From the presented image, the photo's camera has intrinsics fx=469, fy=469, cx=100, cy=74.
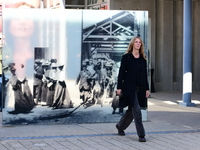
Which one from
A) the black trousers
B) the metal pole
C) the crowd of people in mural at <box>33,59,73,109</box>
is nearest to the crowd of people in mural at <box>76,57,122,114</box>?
the crowd of people in mural at <box>33,59,73,109</box>

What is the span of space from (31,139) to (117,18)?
328 cm

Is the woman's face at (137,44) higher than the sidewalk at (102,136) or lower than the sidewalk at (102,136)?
higher

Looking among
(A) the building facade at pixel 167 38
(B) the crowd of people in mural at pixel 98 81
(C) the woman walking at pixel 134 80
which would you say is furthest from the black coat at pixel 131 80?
(A) the building facade at pixel 167 38

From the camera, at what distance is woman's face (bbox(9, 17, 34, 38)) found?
947 centimetres

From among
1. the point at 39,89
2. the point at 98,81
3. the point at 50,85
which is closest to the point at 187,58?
the point at 98,81

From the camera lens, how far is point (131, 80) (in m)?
8.09

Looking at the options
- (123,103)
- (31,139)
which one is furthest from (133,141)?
(31,139)

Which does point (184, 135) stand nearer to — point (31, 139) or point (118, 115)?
point (118, 115)

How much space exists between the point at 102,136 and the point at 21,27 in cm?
284

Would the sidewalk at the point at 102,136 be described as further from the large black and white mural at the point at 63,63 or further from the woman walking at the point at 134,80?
the woman walking at the point at 134,80

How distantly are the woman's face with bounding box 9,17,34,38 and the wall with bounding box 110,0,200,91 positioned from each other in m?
9.76

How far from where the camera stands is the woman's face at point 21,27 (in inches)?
373

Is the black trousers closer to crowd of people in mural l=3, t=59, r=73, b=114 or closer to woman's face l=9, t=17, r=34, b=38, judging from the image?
crowd of people in mural l=3, t=59, r=73, b=114

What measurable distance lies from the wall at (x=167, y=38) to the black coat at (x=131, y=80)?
35.1ft
